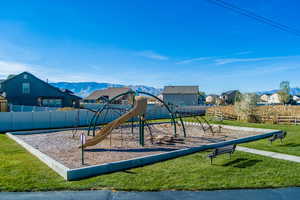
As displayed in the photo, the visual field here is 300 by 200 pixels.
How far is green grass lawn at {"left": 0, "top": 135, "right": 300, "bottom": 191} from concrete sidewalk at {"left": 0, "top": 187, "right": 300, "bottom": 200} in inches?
10.9

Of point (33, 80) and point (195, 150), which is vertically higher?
point (33, 80)

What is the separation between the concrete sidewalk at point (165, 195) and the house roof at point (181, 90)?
5002 cm

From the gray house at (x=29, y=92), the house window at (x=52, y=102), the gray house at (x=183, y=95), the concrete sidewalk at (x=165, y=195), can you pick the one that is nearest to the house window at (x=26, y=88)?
the gray house at (x=29, y=92)

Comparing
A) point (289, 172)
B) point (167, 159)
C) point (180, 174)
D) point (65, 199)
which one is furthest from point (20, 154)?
point (289, 172)

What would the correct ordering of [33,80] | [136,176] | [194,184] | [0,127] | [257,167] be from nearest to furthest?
[194,184] → [136,176] → [257,167] → [0,127] → [33,80]

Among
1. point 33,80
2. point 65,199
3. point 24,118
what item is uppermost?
point 33,80

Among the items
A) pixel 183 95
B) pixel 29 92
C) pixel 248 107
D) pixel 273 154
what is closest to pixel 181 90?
pixel 183 95

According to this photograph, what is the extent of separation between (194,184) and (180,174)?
913 mm

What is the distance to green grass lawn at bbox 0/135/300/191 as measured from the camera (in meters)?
6.43

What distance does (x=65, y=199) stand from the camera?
563 centimetres

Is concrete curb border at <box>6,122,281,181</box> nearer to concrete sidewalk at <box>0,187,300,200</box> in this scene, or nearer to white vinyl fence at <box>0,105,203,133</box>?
concrete sidewalk at <box>0,187,300,200</box>

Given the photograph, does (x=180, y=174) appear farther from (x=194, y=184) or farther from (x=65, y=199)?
(x=65, y=199)

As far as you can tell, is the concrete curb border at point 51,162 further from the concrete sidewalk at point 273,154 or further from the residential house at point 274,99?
the residential house at point 274,99

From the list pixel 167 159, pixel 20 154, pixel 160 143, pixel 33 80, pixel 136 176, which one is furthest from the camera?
pixel 33 80
